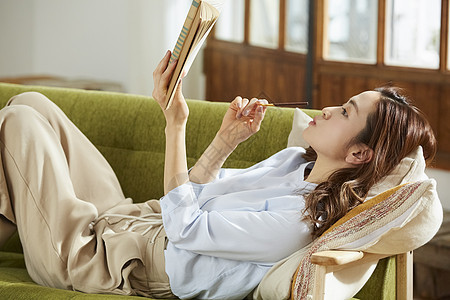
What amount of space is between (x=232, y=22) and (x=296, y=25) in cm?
72

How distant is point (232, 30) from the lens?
5.94 m

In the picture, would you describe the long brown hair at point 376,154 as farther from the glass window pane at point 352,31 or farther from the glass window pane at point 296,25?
the glass window pane at point 296,25

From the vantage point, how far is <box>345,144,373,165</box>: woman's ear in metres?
2.03

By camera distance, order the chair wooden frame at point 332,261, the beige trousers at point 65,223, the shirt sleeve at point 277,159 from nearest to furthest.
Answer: the chair wooden frame at point 332,261
the beige trousers at point 65,223
the shirt sleeve at point 277,159

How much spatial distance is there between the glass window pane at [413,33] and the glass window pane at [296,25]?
90 cm

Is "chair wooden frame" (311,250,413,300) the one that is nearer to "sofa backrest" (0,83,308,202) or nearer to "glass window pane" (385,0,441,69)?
"sofa backrest" (0,83,308,202)

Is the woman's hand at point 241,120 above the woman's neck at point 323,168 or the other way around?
above

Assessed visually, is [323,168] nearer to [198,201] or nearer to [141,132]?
[198,201]

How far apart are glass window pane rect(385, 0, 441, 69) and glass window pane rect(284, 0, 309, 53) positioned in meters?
0.90

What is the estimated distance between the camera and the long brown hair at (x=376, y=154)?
1.93 metres

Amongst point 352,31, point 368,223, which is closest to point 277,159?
point 368,223

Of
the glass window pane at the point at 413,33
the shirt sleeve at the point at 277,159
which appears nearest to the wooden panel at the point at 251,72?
the glass window pane at the point at 413,33

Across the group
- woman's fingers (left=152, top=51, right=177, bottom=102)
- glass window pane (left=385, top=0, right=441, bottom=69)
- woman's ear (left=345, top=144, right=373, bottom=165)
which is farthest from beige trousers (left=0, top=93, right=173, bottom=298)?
glass window pane (left=385, top=0, right=441, bottom=69)

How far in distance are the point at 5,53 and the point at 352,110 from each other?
16.5 feet
